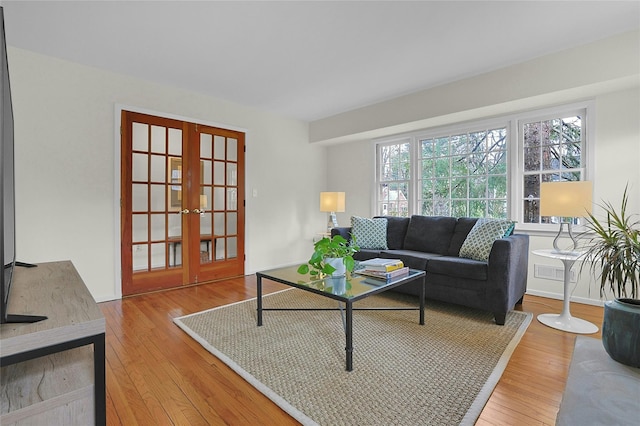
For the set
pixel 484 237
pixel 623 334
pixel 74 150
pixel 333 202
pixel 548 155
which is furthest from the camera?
pixel 333 202

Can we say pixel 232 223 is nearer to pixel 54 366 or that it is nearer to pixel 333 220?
pixel 333 220

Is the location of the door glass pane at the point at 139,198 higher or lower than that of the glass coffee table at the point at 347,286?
higher

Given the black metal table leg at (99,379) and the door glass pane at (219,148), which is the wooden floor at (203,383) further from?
the door glass pane at (219,148)

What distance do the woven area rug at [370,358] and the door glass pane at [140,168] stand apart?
176 cm

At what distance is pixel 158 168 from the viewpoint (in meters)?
3.65

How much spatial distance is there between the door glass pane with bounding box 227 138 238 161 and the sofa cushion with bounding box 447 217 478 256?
2978 mm

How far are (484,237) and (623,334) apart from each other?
182 cm

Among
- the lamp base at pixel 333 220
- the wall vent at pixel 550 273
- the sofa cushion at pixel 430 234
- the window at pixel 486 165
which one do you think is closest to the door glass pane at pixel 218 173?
the lamp base at pixel 333 220

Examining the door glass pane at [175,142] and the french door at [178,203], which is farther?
the door glass pane at [175,142]

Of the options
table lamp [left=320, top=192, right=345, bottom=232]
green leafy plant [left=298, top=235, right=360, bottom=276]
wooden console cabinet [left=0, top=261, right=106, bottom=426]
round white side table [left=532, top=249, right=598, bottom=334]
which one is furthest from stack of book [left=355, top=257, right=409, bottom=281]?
table lamp [left=320, top=192, right=345, bottom=232]

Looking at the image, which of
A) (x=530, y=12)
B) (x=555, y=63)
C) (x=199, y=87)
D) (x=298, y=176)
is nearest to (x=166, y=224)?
(x=199, y=87)

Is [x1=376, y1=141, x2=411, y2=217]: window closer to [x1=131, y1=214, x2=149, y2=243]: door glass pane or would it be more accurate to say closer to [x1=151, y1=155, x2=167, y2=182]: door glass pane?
[x1=151, y1=155, x2=167, y2=182]: door glass pane

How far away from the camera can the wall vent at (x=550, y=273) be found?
10.5ft

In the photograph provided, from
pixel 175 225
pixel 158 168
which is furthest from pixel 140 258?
pixel 158 168
